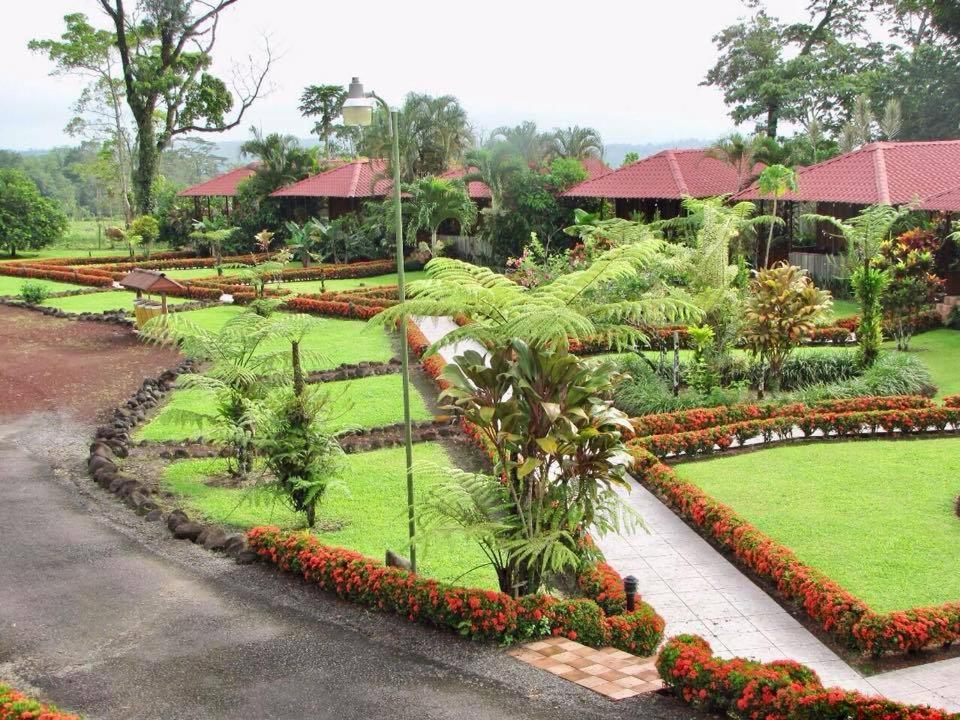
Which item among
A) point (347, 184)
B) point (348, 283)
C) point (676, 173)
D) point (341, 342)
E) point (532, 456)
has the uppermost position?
point (347, 184)

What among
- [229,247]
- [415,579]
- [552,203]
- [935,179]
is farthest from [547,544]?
[229,247]

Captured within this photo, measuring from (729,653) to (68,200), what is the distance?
80.9 m

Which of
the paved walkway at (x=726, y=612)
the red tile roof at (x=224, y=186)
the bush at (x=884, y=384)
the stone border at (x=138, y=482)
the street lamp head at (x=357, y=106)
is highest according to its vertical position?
the red tile roof at (x=224, y=186)

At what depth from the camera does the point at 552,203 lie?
29.7 meters

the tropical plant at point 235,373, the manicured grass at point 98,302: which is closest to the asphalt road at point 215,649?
the tropical plant at point 235,373

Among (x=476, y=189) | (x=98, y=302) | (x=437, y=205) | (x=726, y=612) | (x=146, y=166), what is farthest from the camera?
(x=146, y=166)

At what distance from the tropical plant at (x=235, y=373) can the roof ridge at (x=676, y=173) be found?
56.9ft

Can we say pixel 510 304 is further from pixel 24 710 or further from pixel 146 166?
pixel 146 166

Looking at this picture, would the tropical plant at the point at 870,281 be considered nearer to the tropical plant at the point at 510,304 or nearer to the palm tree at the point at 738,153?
the tropical plant at the point at 510,304

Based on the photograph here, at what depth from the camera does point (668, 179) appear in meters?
27.4

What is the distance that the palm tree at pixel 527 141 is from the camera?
31234 mm

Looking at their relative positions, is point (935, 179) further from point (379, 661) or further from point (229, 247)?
point (229, 247)

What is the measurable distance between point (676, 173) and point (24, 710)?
965 inches

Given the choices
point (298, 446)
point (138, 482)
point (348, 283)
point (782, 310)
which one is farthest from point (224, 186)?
point (298, 446)
